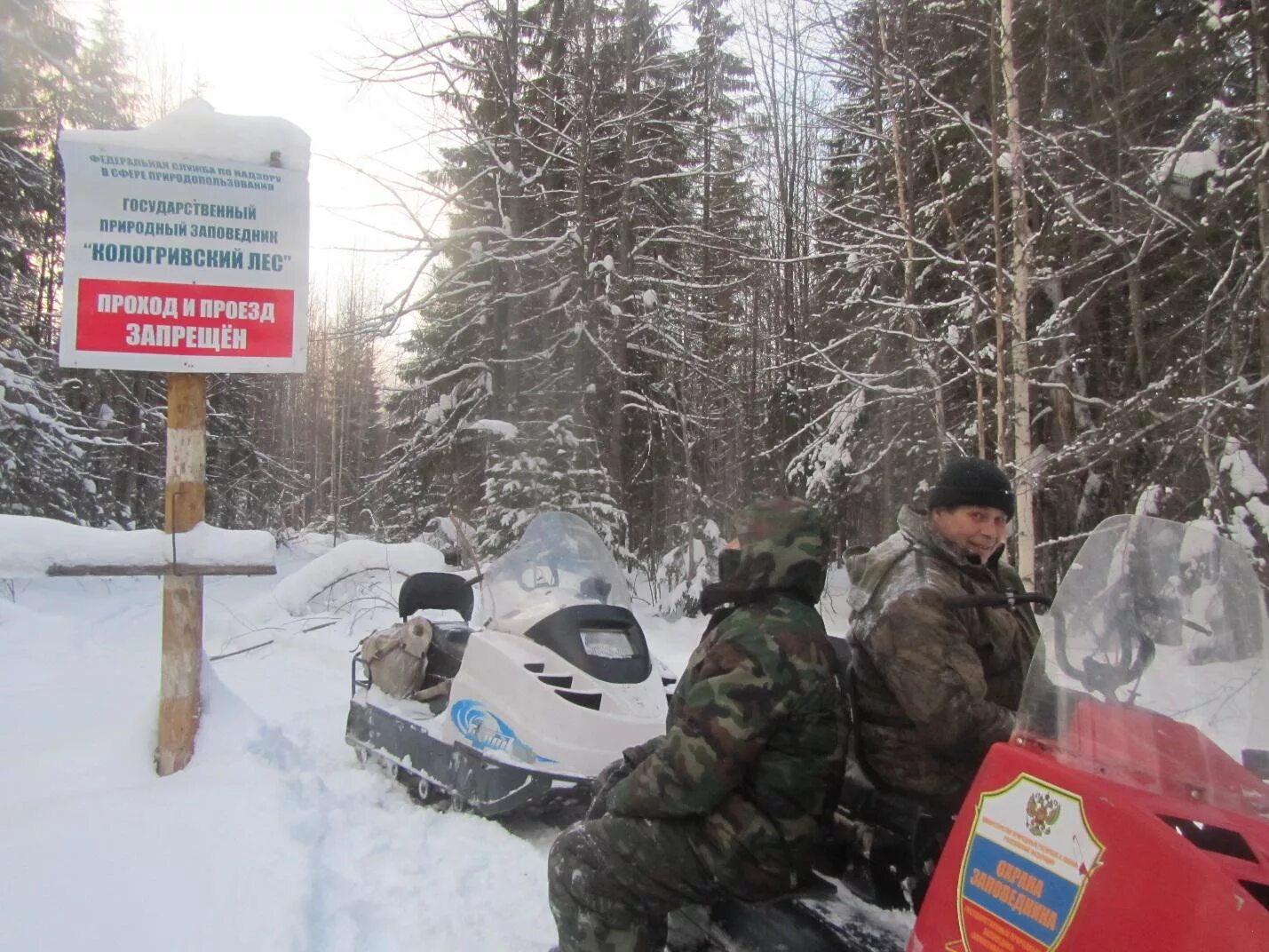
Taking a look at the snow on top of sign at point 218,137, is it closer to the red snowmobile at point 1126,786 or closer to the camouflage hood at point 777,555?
the camouflage hood at point 777,555

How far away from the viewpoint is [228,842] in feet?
12.0

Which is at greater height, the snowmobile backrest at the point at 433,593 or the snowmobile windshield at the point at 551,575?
the snowmobile windshield at the point at 551,575

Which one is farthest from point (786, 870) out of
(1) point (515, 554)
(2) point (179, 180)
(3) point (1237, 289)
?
(3) point (1237, 289)

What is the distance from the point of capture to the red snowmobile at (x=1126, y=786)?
1.39 m

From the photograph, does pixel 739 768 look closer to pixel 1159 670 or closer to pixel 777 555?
pixel 777 555

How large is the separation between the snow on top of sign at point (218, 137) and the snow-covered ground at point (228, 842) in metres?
2.86

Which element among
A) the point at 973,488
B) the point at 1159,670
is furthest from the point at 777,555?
the point at 1159,670

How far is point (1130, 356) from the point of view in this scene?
410 inches

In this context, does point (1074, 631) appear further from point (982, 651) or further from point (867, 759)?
point (867, 759)

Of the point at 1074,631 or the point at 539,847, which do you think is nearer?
the point at 1074,631

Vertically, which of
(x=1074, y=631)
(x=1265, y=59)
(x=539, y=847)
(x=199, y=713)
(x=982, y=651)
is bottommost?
(x=539, y=847)

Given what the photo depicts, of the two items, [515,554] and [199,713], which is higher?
[515,554]

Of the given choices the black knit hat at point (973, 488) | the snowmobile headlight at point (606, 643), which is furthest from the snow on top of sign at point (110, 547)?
the black knit hat at point (973, 488)

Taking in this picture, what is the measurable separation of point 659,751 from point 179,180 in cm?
411
